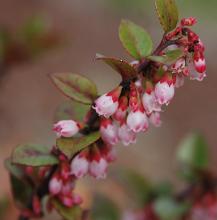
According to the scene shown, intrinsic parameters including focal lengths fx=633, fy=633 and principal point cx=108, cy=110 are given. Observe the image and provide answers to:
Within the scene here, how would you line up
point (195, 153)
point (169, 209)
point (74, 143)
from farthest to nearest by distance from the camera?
point (195, 153), point (169, 209), point (74, 143)

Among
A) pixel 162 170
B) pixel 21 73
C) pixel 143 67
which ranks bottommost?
pixel 162 170

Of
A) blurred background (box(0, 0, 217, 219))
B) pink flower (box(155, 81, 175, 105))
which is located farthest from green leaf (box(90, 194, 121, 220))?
pink flower (box(155, 81, 175, 105))

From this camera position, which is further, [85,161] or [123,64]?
[85,161]

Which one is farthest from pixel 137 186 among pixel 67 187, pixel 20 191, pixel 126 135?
pixel 126 135

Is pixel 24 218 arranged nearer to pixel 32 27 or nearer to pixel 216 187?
pixel 216 187

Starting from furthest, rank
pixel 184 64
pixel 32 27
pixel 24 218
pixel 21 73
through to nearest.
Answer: pixel 21 73 < pixel 32 27 < pixel 24 218 < pixel 184 64

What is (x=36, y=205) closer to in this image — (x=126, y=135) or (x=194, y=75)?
(x=126, y=135)

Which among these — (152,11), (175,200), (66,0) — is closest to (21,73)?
(66,0)
